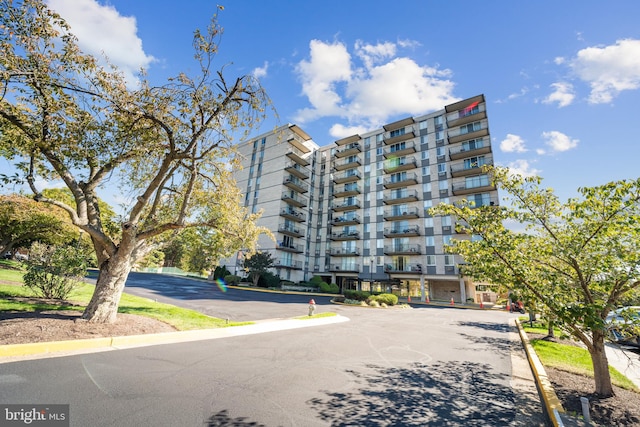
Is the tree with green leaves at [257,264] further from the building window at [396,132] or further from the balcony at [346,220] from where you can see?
the building window at [396,132]

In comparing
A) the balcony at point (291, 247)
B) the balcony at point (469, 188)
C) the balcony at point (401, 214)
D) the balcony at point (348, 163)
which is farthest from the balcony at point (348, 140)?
the balcony at point (291, 247)

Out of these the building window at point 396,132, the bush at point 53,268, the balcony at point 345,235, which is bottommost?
the bush at point 53,268

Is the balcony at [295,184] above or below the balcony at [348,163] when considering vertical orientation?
below

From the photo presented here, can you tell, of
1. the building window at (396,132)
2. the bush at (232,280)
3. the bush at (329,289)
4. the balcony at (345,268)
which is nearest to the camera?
the bush at (232,280)

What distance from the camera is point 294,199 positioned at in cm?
4738

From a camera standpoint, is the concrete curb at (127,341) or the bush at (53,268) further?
the bush at (53,268)

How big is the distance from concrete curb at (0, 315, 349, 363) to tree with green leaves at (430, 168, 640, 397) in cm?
757

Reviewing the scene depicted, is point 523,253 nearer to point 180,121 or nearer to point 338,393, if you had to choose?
point 338,393

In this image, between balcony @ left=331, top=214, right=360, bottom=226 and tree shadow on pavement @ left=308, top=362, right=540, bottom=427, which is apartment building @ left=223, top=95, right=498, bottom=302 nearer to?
balcony @ left=331, top=214, right=360, bottom=226

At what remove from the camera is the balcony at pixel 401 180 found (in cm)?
4191

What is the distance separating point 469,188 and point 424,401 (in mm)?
36901

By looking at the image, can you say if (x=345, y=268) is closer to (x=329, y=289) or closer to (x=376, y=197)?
(x=329, y=289)

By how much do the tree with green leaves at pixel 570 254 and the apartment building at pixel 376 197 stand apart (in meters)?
29.7

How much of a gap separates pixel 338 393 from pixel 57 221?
31.4 meters
